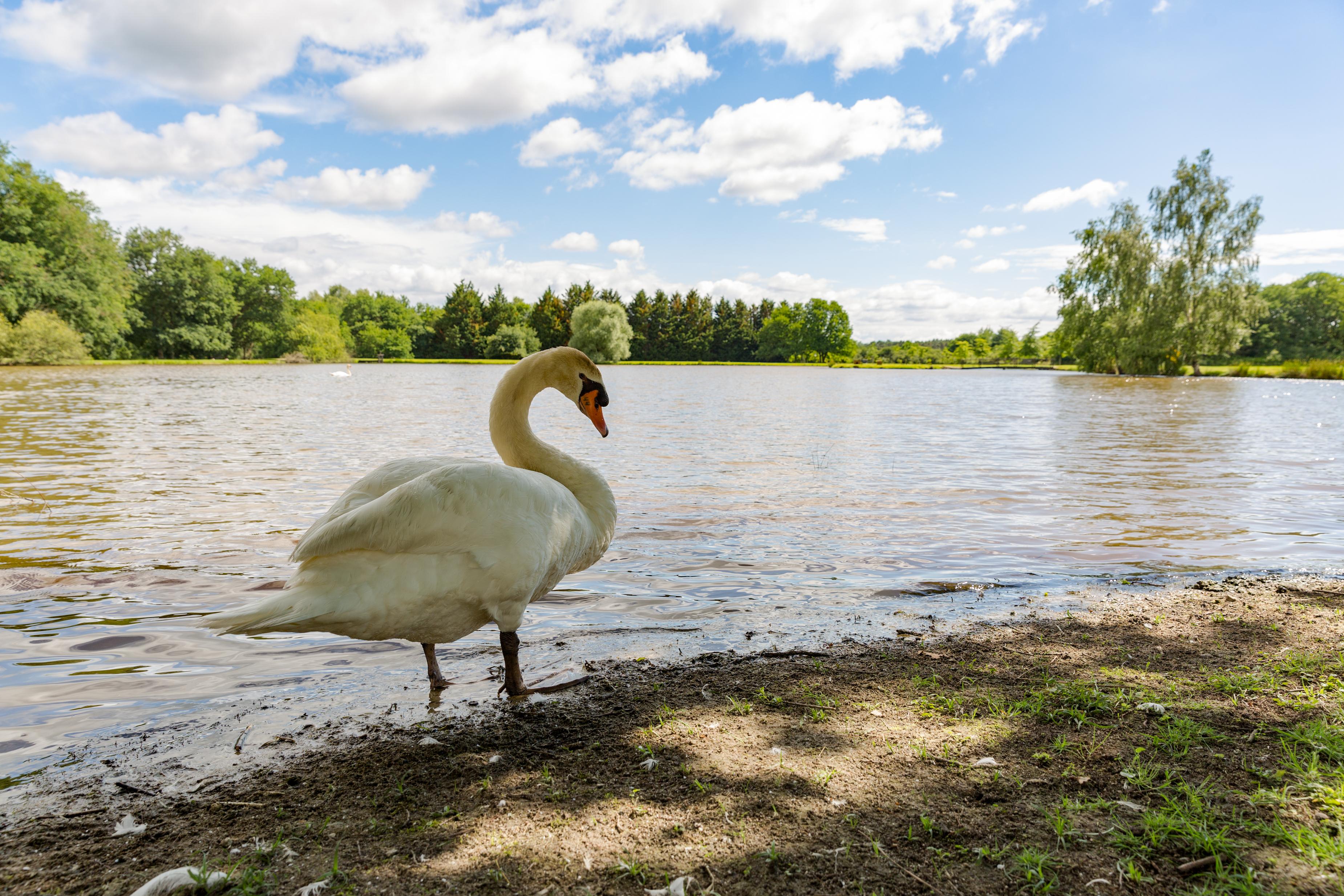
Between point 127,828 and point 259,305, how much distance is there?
315ft

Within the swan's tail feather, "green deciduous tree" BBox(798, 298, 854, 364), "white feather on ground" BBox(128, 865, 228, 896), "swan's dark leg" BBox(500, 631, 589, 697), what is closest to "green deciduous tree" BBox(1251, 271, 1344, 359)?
"green deciduous tree" BBox(798, 298, 854, 364)

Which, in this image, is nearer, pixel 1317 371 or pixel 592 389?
pixel 592 389

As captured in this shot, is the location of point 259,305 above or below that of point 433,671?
above

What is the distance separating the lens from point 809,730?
126 inches

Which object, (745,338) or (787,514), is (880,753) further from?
(745,338)

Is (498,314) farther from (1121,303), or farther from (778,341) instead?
(1121,303)

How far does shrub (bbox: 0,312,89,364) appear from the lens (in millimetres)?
49219

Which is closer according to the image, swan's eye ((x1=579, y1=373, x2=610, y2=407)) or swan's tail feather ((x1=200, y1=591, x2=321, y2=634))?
swan's tail feather ((x1=200, y1=591, x2=321, y2=634))

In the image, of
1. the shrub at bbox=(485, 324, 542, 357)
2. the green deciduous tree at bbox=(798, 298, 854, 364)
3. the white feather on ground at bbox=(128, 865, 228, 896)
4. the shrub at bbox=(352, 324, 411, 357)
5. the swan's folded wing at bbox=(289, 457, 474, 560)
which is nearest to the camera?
the white feather on ground at bbox=(128, 865, 228, 896)

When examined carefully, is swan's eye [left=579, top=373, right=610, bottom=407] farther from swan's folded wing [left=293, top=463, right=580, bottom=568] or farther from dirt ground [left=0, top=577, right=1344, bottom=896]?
dirt ground [left=0, top=577, right=1344, bottom=896]

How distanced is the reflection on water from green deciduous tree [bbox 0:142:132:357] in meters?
46.3

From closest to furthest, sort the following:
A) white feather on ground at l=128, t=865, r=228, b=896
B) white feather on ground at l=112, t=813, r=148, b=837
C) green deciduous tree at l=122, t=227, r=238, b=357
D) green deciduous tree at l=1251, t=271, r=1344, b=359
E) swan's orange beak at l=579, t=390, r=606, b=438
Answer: white feather on ground at l=128, t=865, r=228, b=896
white feather on ground at l=112, t=813, r=148, b=837
swan's orange beak at l=579, t=390, r=606, b=438
green deciduous tree at l=122, t=227, r=238, b=357
green deciduous tree at l=1251, t=271, r=1344, b=359

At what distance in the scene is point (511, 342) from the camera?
10319cm

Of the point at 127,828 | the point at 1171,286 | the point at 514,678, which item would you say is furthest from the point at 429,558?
the point at 1171,286
